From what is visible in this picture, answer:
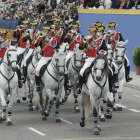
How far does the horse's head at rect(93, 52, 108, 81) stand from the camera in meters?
A: 17.0

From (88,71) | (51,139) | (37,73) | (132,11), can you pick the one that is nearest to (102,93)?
(88,71)

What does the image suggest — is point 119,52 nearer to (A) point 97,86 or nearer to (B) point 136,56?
(A) point 97,86

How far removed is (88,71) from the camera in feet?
59.5

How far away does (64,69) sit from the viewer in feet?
63.4

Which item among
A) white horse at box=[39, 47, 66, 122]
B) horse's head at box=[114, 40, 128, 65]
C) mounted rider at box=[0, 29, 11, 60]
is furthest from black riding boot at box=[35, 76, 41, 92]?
horse's head at box=[114, 40, 128, 65]

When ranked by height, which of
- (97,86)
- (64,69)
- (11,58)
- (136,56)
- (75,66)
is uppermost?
(11,58)

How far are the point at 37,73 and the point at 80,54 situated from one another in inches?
74.7

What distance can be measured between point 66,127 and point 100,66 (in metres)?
2.63

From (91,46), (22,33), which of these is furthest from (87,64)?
(22,33)

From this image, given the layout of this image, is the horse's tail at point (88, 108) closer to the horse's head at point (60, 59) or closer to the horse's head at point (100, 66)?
the horse's head at point (60, 59)

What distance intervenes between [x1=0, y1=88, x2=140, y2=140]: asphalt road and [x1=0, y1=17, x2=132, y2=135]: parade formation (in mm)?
304

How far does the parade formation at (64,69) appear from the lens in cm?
1784

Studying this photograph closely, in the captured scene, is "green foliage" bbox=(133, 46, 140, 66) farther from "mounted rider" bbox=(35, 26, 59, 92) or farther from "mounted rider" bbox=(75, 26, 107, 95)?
"mounted rider" bbox=(75, 26, 107, 95)

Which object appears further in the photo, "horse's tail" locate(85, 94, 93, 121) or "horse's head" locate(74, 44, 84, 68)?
"horse's head" locate(74, 44, 84, 68)
